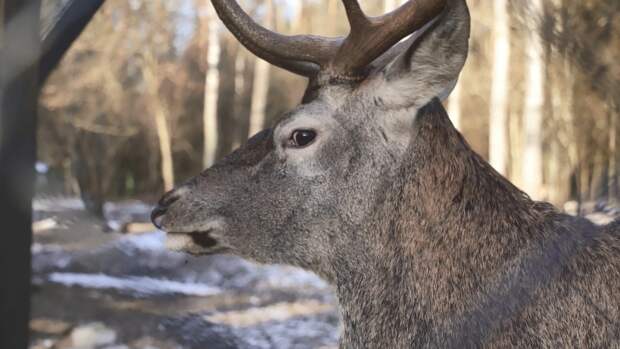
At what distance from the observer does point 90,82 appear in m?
21.6

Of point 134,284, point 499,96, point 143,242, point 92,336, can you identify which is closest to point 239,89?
point 499,96

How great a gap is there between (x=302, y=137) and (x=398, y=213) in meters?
0.45

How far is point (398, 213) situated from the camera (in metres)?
2.83

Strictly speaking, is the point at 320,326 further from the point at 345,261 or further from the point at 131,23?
the point at 131,23

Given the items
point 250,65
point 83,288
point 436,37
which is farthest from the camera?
point 250,65

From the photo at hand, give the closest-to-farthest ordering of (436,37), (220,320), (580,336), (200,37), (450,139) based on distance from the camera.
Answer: (580,336)
(436,37)
(450,139)
(220,320)
(200,37)

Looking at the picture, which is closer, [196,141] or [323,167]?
[323,167]

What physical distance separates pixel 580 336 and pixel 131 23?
19.8 metres

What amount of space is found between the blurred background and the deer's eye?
1.10m

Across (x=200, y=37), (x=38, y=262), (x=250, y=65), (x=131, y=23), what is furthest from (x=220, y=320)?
(x=250, y=65)

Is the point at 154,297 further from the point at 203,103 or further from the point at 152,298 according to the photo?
the point at 203,103

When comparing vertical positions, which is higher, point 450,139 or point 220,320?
point 450,139

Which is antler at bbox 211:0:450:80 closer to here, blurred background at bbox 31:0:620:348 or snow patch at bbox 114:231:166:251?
blurred background at bbox 31:0:620:348

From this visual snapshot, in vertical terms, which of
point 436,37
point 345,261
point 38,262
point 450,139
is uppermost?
point 436,37
